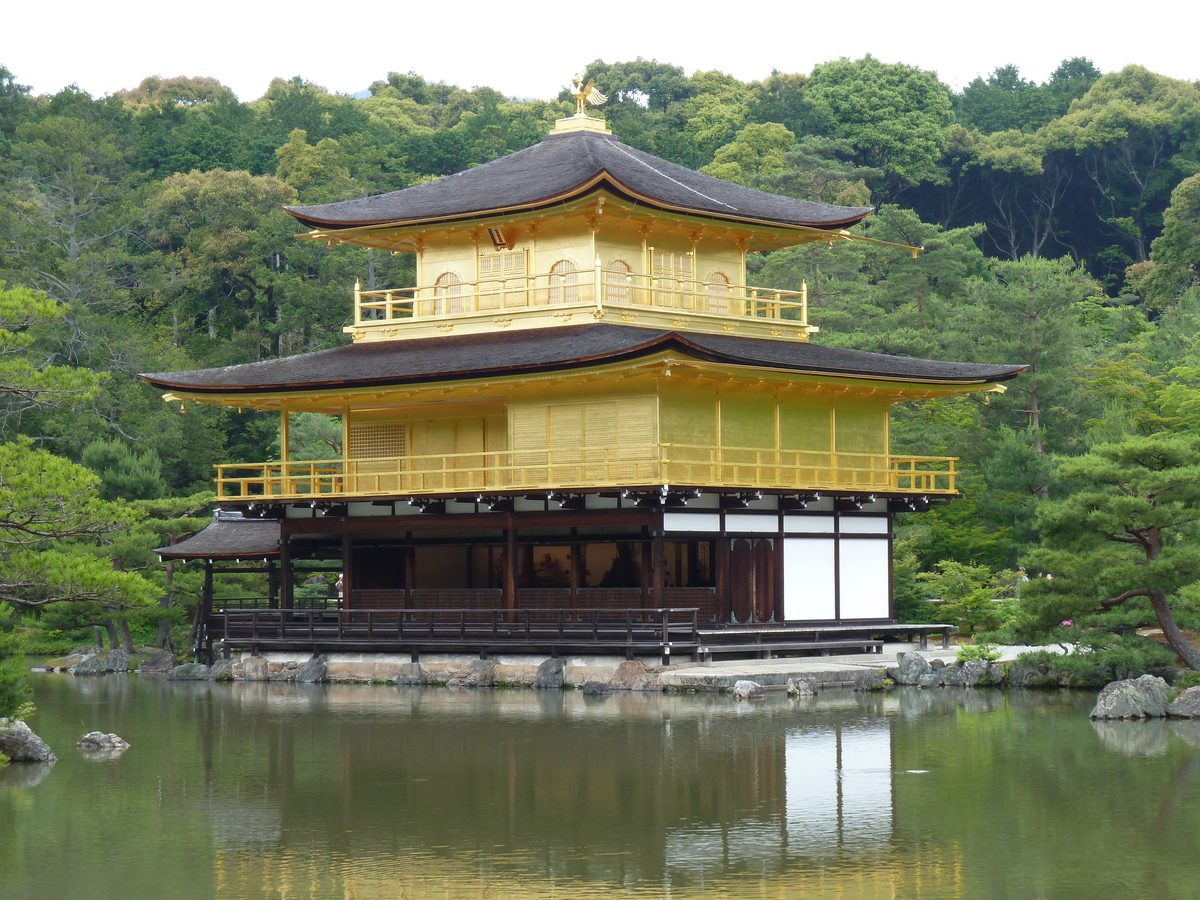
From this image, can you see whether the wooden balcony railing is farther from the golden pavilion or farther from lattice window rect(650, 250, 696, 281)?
lattice window rect(650, 250, 696, 281)

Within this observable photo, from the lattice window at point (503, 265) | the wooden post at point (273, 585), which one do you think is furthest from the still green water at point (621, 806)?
the lattice window at point (503, 265)

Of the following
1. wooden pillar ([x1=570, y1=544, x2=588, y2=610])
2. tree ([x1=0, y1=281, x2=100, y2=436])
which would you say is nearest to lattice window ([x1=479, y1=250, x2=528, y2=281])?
wooden pillar ([x1=570, y1=544, x2=588, y2=610])

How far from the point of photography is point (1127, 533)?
27.8 meters

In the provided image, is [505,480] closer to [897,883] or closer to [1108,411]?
[1108,411]

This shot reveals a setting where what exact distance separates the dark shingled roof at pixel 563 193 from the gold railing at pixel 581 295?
71.3 inches

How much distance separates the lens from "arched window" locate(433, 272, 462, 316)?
40.8m

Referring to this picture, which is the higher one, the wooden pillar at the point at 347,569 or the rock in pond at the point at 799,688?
the wooden pillar at the point at 347,569

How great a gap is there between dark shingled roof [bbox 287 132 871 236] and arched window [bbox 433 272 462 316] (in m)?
1.84

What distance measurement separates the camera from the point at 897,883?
1427 centimetres

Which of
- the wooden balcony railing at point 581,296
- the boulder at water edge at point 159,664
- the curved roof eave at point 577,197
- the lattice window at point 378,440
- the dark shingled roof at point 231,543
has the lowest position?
the boulder at water edge at point 159,664

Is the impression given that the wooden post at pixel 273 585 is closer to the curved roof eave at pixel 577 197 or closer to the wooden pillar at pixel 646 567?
the curved roof eave at pixel 577 197

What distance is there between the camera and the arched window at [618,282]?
38.7 metres

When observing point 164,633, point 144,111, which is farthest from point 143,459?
point 144,111

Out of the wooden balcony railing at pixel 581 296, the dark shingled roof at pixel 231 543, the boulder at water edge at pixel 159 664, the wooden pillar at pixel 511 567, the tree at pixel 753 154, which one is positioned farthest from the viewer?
the tree at pixel 753 154
